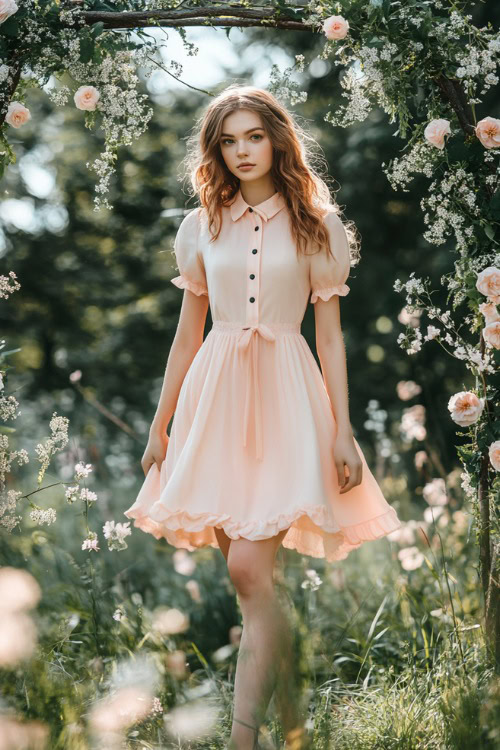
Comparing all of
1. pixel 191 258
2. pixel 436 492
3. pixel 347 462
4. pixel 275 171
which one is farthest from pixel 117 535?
pixel 436 492

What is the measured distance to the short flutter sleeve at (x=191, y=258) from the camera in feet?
10.0

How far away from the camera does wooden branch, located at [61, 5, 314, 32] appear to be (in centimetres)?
300

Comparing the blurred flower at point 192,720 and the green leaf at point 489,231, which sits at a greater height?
the green leaf at point 489,231

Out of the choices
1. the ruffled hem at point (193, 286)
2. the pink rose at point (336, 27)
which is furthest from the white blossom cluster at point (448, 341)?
the pink rose at point (336, 27)

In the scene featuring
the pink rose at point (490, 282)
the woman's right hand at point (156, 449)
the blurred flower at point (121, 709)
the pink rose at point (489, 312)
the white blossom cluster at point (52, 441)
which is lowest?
the blurred flower at point (121, 709)

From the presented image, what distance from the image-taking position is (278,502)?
8.67ft

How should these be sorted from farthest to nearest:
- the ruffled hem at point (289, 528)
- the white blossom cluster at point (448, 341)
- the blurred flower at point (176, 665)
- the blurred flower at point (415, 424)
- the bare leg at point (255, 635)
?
the blurred flower at point (415, 424) → the blurred flower at point (176, 665) → the white blossom cluster at point (448, 341) → the ruffled hem at point (289, 528) → the bare leg at point (255, 635)

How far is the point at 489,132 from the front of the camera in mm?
2818

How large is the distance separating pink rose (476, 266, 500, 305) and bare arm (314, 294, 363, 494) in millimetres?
462

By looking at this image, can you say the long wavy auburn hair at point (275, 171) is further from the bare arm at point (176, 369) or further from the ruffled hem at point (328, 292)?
the bare arm at point (176, 369)

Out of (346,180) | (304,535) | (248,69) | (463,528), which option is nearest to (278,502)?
(304,535)

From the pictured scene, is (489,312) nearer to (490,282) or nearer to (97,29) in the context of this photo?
(490,282)

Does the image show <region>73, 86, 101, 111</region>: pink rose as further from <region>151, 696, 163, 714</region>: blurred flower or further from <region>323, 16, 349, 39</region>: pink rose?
<region>151, 696, 163, 714</region>: blurred flower

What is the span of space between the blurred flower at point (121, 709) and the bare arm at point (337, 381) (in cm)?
100
